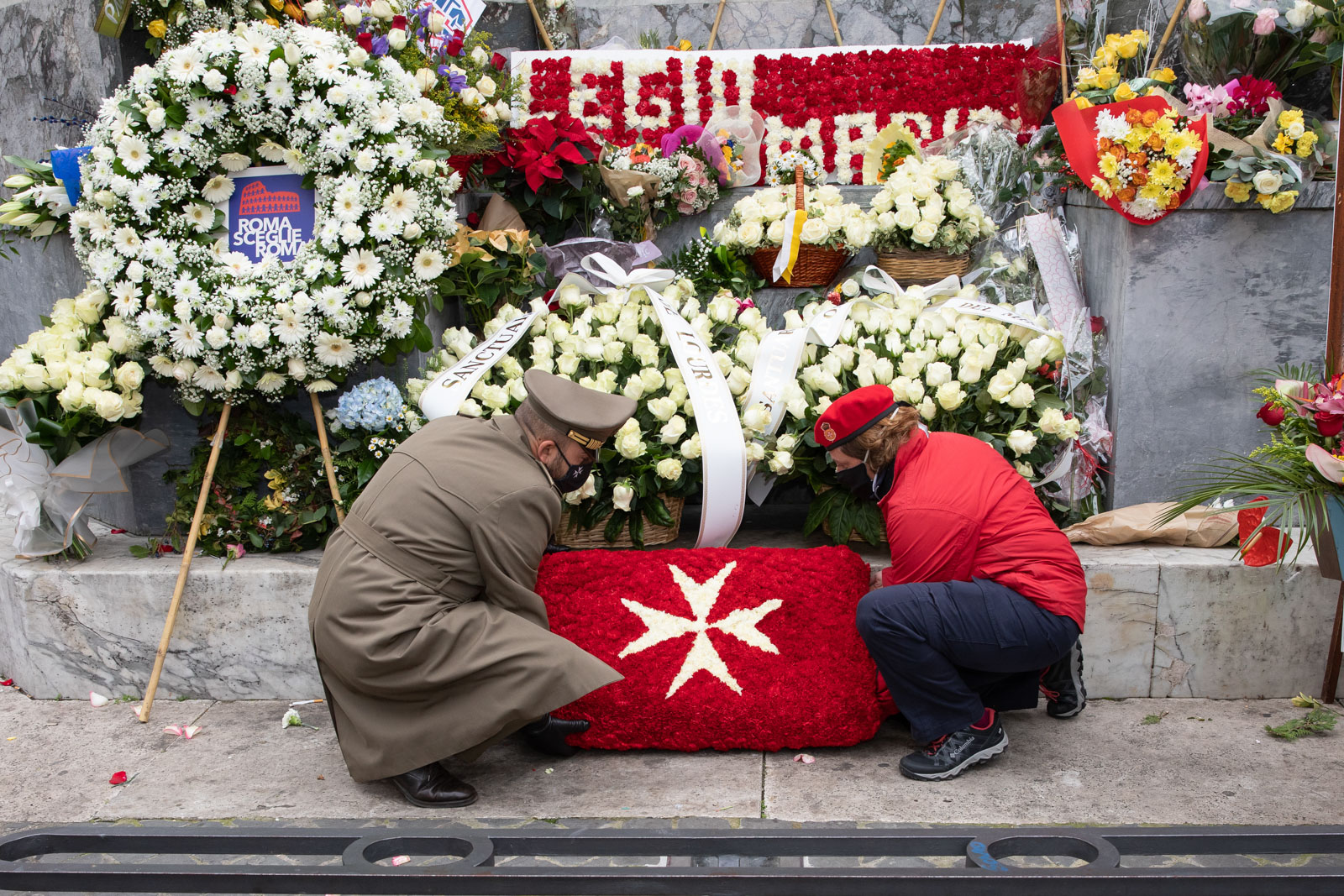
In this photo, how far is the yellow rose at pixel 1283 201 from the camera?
4.27 meters

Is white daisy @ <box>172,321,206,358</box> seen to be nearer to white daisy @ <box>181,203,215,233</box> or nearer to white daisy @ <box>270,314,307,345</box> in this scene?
white daisy @ <box>270,314,307,345</box>

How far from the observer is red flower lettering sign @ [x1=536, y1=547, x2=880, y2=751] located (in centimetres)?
371

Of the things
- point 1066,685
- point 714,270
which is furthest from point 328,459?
point 1066,685

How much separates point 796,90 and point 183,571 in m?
4.30

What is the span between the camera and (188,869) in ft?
Answer: 4.94

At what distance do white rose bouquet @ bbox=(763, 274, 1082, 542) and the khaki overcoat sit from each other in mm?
1218

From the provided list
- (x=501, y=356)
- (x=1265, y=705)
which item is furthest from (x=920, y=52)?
(x=1265, y=705)

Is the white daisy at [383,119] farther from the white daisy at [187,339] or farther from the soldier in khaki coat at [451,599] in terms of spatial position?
the soldier in khaki coat at [451,599]

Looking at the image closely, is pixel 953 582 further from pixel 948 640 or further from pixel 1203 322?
pixel 1203 322

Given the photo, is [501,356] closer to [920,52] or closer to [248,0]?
[248,0]

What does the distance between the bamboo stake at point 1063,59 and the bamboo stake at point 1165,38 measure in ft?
1.86

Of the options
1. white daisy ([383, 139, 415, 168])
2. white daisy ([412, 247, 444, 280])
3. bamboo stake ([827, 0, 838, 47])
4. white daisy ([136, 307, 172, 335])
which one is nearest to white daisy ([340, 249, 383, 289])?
white daisy ([412, 247, 444, 280])

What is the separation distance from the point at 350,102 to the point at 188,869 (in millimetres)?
3412

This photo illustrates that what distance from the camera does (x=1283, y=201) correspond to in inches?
169
